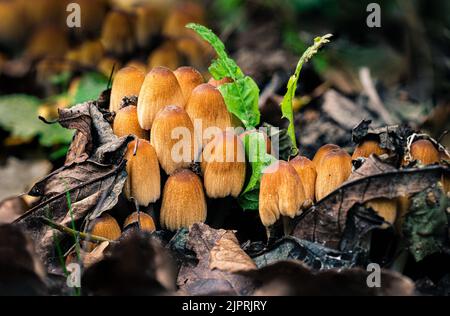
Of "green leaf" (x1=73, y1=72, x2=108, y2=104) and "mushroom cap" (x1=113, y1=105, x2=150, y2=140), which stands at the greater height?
"green leaf" (x1=73, y1=72, x2=108, y2=104)

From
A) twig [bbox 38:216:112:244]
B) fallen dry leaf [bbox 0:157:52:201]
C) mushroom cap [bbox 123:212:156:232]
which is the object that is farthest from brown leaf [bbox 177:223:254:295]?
fallen dry leaf [bbox 0:157:52:201]

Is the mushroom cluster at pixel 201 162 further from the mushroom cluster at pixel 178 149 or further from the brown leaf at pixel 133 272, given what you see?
the brown leaf at pixel 133 272

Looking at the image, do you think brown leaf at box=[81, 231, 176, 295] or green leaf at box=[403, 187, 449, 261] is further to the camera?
green leaf at box=[403, 187, 449, 261]

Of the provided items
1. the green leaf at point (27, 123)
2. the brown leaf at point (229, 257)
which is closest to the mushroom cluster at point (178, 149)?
the brown leaf at point (229, 257)

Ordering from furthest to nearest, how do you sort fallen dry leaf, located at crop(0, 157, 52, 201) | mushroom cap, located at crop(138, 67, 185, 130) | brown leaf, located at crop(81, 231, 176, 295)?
fallen dry leaf, located at crop(0, 157, 52, 201)
mushroom cap, located at crop(138, 67, 185, 130)
brown leaf, located at crop(81, 231, 176, 295)

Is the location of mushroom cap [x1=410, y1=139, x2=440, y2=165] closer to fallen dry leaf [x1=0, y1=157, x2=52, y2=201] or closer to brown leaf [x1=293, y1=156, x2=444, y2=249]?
brown leaf [x1=293, y1=156, x2=444, y2=249]

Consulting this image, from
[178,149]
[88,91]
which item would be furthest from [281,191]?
[88,91]

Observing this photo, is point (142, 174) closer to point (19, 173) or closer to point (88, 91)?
point (88, 91)
